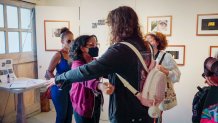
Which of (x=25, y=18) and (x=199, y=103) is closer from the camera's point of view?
(x=199, y=103)

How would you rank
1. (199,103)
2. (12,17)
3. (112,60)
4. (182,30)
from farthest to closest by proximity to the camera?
(12,17) → (182,30) → (199,103) → (112,60)

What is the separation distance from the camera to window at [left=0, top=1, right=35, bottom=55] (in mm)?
3176

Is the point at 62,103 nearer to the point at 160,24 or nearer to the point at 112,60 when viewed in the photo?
the point at 112,60

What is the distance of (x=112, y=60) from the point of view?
3.94 feet

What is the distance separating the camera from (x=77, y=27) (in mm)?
3609

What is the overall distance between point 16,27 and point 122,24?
2.62 metres

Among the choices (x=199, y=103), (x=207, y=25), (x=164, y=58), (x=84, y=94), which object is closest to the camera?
(x=199, y=103)

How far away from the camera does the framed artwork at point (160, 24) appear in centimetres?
322

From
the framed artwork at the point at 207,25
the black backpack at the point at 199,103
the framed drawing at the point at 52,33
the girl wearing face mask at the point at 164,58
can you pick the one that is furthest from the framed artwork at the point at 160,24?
the black backpack at the point at 199,103

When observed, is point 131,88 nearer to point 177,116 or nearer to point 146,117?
point 146,117

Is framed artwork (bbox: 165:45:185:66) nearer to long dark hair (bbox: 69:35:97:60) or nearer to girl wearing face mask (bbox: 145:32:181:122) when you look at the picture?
girl wearing face mask (bbox: 145:32:181:122)

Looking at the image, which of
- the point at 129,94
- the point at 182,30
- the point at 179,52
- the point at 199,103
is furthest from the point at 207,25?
the point at 129,94

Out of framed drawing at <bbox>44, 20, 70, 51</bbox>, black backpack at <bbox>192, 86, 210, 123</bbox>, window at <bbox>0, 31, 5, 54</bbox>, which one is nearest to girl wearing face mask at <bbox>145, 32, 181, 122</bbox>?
black backpack at <bbox>192, 86, 210, 123</bbox>

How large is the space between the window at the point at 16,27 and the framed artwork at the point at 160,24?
192 centimetres
